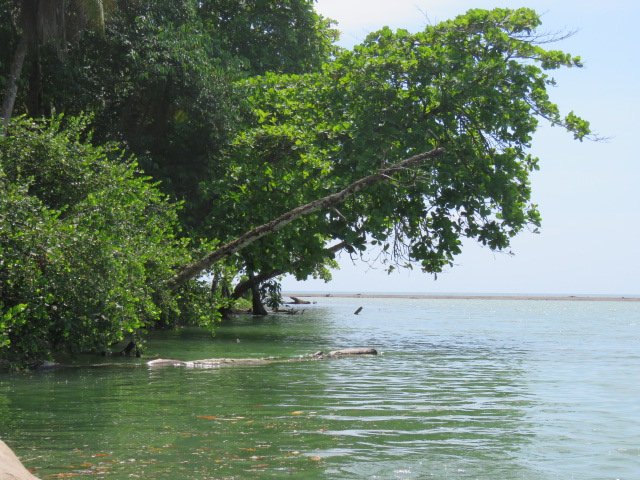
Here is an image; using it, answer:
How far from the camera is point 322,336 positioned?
30938mm

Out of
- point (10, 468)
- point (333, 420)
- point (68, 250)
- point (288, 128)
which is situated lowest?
point (333, 420)

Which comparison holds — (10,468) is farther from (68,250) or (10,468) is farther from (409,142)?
(409,142)

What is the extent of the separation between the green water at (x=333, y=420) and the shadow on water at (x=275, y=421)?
23mm

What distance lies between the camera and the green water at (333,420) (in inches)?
337

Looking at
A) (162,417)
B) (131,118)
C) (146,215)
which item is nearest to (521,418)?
(162,417)

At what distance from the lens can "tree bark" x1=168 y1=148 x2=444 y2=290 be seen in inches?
904

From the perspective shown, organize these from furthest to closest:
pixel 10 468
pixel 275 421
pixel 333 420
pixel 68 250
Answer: pixel 68 250, pixel 333 420, pixel 275 421, pixel 10 468

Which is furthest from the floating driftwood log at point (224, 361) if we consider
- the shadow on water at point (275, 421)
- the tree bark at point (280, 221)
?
the tree bark at point (280, 221)

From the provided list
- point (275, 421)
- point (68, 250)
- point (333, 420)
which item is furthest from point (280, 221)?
point (275, 421)

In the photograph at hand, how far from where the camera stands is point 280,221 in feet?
75.8

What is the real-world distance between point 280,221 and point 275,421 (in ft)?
40.2

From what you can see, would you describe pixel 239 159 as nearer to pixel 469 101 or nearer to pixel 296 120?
pixel 296 120

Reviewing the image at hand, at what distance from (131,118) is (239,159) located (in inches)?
200

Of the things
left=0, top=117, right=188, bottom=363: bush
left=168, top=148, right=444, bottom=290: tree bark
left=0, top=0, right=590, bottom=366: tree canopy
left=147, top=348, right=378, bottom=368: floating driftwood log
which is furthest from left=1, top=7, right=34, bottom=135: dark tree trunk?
left=147, top=348, right=378, bottom=368: floating driftwood log
